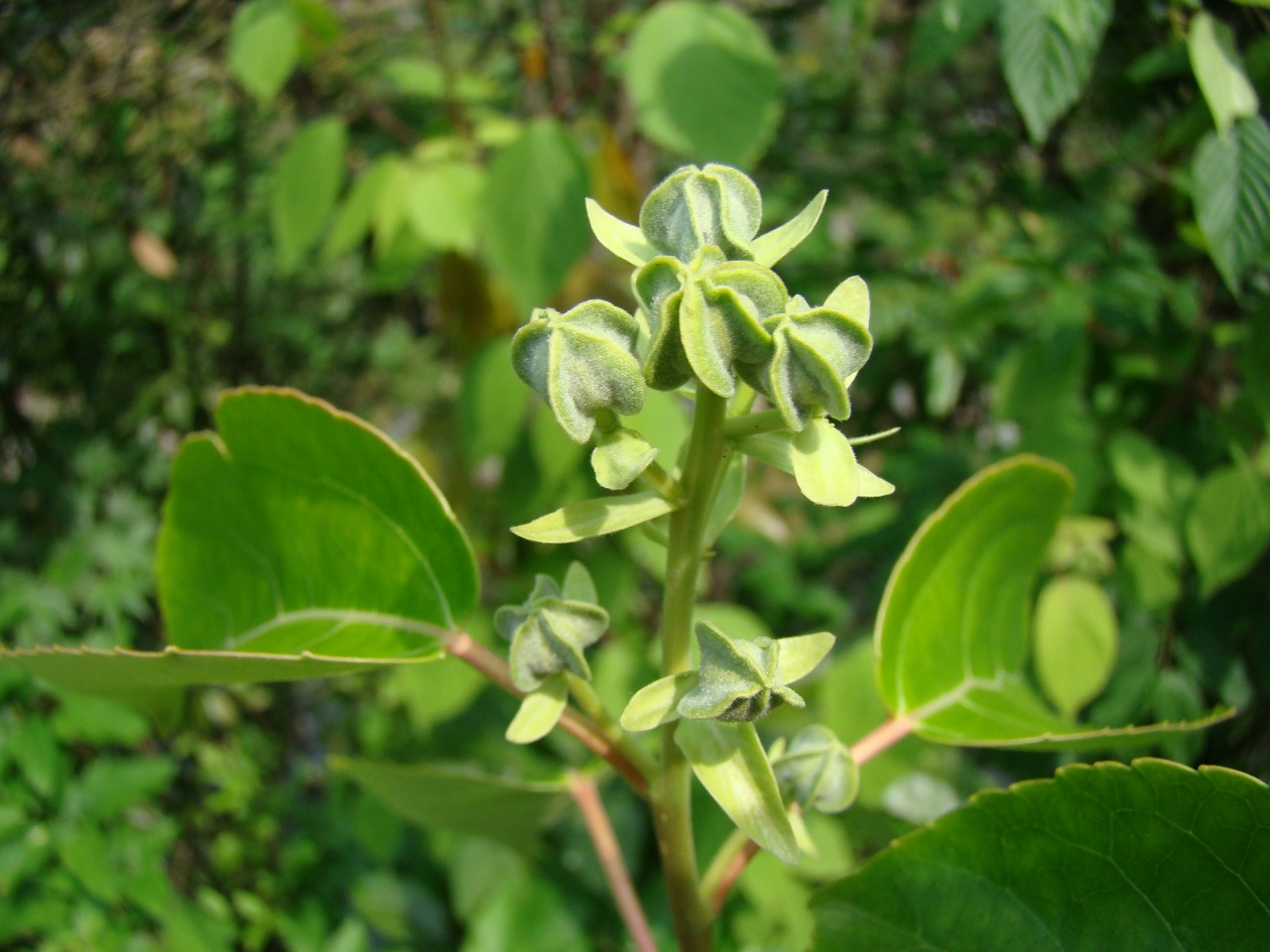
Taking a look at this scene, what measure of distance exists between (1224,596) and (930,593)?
2.41ft

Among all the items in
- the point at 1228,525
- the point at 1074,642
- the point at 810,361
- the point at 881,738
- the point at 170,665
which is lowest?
the point at 1074,642

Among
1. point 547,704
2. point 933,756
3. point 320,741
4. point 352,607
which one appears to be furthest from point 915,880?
point 320,741

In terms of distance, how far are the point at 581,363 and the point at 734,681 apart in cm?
15

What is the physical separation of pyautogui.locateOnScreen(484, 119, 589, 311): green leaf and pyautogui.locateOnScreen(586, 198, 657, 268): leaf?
0.64 meters

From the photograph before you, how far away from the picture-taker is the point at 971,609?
26.9 inches

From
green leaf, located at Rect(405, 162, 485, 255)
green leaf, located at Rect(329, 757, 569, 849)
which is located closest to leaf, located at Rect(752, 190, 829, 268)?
green leaf, located at Rect(329, 757, 569, 849)

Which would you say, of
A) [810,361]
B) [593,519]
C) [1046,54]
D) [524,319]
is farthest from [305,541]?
[1046,54]

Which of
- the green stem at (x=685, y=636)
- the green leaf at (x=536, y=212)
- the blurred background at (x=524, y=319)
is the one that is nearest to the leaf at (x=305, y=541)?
the green stem at (x=685, y=636)

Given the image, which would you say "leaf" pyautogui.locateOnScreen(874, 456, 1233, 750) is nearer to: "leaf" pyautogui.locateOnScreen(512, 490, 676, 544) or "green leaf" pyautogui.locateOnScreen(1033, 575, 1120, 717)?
"leaf" pyautogui.locateOnScreen(512, 490, 676, 544)

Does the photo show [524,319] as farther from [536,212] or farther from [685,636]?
[685,636]

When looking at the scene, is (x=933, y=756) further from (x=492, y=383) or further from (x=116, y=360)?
(x=116, y=360)

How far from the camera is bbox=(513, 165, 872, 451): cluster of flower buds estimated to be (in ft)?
1.23

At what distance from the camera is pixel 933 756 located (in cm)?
186

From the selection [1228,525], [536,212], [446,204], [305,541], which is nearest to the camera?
[305,541]
